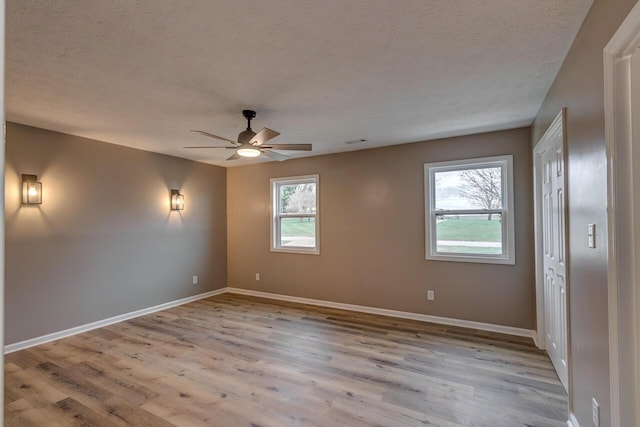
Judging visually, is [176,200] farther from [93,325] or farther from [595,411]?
[595,411]

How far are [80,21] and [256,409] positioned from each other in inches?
109

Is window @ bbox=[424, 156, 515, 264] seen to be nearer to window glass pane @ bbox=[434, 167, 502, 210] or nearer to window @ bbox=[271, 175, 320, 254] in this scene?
window glass pane @ bbox=[434, 167, 502, 210]

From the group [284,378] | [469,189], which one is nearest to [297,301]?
[284,378]

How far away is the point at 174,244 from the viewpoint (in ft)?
16.6

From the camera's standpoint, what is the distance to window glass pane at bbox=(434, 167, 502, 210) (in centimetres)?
389

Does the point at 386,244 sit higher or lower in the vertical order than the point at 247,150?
lower

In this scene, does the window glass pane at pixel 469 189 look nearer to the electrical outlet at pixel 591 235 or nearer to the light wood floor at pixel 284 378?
the light wood floor at pixel 284 378

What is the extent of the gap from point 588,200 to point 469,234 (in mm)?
2370

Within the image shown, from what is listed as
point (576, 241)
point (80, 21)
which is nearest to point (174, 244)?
point (80, 21)

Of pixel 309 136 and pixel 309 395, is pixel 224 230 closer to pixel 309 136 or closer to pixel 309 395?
pixel 309 136

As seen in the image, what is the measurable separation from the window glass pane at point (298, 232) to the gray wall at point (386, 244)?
0.24m

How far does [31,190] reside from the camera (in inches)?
134

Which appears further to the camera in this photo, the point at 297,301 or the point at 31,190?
the point at 297,301

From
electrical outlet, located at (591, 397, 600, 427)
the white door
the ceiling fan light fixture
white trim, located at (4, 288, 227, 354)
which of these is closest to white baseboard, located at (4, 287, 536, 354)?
white trim, located at (4, 288, 227, 354)
